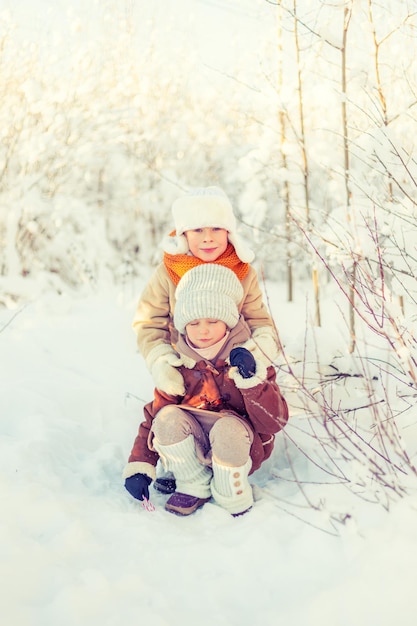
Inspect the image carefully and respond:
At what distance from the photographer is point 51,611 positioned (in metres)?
1.45

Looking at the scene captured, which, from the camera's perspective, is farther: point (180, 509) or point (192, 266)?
point (192, 266)

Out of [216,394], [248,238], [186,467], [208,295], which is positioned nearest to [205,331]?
→ [208,295]

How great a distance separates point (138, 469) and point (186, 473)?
20 cm

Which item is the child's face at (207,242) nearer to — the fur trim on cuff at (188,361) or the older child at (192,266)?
the older child at (192,266)

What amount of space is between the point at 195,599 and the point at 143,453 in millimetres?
815

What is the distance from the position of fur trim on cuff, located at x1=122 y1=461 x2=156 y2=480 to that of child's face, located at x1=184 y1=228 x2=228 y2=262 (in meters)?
0.93

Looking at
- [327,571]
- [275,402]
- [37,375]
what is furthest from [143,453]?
[37,375]

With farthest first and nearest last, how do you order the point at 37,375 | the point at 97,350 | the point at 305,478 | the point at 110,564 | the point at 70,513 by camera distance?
the point at 97,350 < the point at 37,375 < the point at 305,478 < the point at 70,513 < the point at 110,564

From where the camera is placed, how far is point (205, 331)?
2281 millimetres

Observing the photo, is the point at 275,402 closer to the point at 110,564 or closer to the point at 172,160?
the point at 110,564

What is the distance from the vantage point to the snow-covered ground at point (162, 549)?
4.83 ft

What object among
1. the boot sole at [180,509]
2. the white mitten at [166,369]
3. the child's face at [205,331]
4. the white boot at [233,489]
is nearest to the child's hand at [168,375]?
the white mitten at [166,369]

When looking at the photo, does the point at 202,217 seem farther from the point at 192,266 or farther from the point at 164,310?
the point at 164,310

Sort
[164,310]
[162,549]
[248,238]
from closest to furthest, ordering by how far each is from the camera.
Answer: [162,549]
[164,310]
[248,238]
